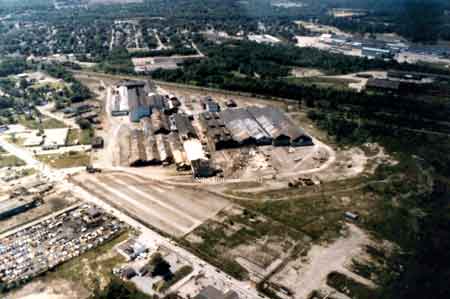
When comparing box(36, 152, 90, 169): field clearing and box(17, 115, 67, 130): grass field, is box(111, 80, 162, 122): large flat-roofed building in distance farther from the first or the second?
box(36, 152, 90, 169): field clearing

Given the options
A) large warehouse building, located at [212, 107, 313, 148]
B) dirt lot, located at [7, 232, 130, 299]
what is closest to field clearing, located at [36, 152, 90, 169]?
large warehouse building, located at [212, 107, 313, 148]

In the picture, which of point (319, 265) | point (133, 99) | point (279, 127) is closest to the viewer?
point (319, 265)

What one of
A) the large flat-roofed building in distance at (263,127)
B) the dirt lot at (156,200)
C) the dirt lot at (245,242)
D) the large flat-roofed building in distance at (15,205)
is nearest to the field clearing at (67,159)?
the dirt lot at (156,200)

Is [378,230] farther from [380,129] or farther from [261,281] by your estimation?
[380,129]

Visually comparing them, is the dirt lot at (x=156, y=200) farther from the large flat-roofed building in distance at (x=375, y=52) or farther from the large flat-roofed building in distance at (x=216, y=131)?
the large flat-roofed building in distance at (x=375, y=52)

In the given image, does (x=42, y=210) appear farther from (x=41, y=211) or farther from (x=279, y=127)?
(x=279, y=127)

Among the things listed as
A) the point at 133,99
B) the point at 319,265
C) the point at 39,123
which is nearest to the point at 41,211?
the point at 39,123

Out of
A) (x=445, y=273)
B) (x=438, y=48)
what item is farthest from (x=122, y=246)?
(x=438, y=48)
